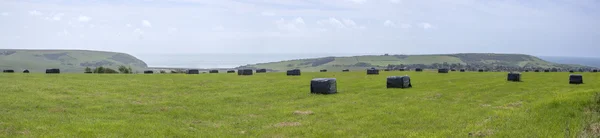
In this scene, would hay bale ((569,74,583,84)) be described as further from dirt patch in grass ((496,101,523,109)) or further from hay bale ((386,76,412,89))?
dirt patch in grass ((496,101,523,109))

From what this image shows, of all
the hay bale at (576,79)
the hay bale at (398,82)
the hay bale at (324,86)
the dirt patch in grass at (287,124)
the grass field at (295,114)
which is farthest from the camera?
the hay bale at (576,79)

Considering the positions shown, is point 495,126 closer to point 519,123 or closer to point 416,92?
point 519,123

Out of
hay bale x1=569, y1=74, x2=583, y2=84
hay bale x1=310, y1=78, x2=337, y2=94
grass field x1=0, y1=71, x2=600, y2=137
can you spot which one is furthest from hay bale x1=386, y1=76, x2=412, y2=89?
hay bale x1=569, y1=74, x2=583, y2=84

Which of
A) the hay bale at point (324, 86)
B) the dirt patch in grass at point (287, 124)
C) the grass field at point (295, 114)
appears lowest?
the dirt patch in grass at point (287, 124)

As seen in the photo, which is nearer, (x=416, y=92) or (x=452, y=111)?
(x=452, y=111)

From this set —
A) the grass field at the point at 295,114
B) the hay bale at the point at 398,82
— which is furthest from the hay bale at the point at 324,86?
the hay bale at the point at 398,82

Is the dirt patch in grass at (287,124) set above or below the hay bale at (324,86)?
below

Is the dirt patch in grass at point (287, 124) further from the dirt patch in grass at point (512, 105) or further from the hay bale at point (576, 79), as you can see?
the hay bale at point (576, 79)

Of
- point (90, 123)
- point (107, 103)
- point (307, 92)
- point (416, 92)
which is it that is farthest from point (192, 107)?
point (416, 92)

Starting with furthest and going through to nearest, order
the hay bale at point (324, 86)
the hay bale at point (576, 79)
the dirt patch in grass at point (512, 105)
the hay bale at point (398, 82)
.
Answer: the hay bale at point (576, 79)
the hay bale at point (398, 82)
the hay bale at point (324, 86)
the dirt patch in grass at point (512, 105)

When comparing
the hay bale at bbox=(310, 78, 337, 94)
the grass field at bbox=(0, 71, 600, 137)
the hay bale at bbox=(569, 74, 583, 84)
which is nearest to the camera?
the grass field at bbox=(0, 71, 600, 137)

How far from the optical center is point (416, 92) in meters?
34.2

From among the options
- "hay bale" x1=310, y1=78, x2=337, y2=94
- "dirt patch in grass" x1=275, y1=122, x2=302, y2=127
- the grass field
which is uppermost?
"hay bale" x1=310, y1=78, x2=337, y2=94

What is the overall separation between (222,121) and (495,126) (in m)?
11.5
